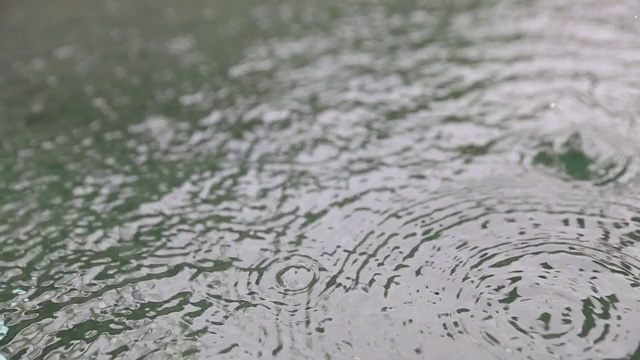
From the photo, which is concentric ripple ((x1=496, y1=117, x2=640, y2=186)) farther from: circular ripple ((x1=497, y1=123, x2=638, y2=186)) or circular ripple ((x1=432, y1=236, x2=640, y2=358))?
circular ripple ((x1=432, y1=236, x2=640, y2=358))

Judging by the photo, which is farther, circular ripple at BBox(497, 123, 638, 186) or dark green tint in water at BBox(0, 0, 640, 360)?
circular ripple at BBox(497, 123, 638, 186)

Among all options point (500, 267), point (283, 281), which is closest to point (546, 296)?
point (500, 267)

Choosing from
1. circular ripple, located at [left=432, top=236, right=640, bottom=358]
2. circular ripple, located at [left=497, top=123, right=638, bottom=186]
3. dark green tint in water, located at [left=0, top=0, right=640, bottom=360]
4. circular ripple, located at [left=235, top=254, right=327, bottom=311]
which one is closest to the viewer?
circular ripple, located at [left=432, top=236, right=640, bottom=358]

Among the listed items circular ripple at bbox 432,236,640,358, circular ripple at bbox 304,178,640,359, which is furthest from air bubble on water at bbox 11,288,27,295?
circular ripple at bbox 432,236,640,358

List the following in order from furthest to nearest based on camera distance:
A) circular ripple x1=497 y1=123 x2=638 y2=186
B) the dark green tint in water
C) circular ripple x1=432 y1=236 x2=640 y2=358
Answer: circular ripple x1=497 y1=123 x2=638 y2=186 → the dark green tint in water → circular ripple x1=432 y1=236 x2=640 y2=358

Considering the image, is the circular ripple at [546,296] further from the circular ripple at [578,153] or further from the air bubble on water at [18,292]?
the air bubble on water at [18,292]

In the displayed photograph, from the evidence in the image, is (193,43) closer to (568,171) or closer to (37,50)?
(37,50)

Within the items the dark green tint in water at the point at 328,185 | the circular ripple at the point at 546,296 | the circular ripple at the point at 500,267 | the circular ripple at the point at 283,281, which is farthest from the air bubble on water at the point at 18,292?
the circular ripple at the point at 546,296

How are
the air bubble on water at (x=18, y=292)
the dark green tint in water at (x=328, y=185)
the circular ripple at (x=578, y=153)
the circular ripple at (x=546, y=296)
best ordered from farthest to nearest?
1. the circular ripple at (x=578, y=153)
2. the air bubble on water at (x=18, y=292)
3. the dark green tint in water at (x=328, y=185)
4. the circular ripple at (x=546, y=296)

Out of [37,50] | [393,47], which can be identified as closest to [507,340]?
[393,47]

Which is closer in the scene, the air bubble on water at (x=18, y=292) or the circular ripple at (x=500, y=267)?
the circular ripple at (x=500, y=267)
